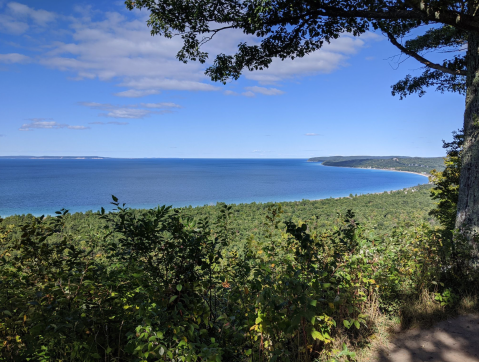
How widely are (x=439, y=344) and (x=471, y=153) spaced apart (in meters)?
4.21

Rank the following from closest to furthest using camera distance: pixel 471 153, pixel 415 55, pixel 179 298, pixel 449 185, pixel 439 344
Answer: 1. pixel 179 298
2. pixel 439 344
3. pixel 471 153
4. pixel 415 55
5. pixel 449 185

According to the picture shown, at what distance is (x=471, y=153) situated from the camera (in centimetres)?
558

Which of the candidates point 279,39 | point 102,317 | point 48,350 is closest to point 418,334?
point 102,317

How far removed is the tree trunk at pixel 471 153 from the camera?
5.50 m

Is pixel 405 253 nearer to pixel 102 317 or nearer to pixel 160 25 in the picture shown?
pixel 102 317

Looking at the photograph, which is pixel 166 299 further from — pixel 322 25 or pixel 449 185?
pixel 449 185

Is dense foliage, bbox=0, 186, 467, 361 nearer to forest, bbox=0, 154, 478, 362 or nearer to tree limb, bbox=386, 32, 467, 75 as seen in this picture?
forest, bbox=0, 154, 478, 362

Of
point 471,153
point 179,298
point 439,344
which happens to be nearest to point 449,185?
point 471,153

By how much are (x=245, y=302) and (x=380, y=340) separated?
66.7 inches

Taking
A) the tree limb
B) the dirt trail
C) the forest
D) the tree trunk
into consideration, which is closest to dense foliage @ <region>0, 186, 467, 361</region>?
the forest

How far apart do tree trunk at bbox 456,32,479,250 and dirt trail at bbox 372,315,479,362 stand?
270 centimetres

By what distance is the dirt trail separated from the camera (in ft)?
9.66

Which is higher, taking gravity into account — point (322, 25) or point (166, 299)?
point (322, 25)

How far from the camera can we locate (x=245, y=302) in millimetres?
3145
